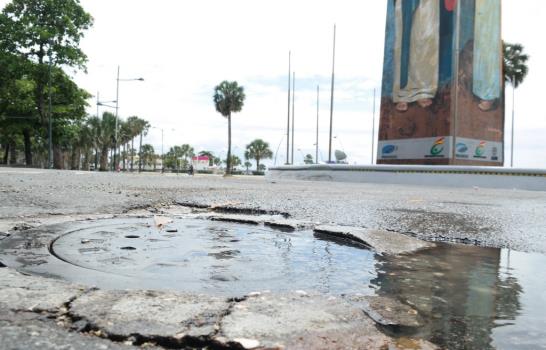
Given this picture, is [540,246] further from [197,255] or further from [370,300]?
[197,255]

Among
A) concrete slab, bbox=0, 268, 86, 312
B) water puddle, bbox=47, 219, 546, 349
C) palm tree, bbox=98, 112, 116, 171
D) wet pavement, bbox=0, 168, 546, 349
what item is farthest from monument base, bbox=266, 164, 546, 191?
palm tree, bbox=98, 112, 116, 171

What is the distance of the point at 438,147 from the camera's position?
32469 millimetres

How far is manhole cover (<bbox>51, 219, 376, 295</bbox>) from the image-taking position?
252cm

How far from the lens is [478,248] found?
4121mm

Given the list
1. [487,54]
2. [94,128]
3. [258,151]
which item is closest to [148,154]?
[258,151]

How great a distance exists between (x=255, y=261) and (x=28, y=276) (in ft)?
4.55

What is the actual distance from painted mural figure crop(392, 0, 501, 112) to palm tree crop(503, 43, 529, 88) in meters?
8.67

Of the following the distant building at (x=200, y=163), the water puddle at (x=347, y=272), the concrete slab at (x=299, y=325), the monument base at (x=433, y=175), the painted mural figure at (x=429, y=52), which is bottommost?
the water puddle at (x=347, y=272)

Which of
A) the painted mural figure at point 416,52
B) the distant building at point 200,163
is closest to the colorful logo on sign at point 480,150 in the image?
the painted mural figure at point 416,52

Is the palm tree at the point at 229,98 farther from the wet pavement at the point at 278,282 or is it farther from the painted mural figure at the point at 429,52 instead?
the wet pavement at the point at 278,282

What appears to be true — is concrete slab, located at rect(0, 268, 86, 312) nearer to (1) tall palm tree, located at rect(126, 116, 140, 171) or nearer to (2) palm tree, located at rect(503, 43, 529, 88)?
(2) palm tree, located at rect(503, 43, 529, 88)

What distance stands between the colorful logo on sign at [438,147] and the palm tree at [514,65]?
53.8 ft

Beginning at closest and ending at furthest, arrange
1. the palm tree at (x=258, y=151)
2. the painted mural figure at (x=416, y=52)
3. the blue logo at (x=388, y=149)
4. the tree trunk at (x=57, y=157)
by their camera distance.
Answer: the painted mural figure at (x=416, y=52) < the blue logo at (x=388, y=149) < the tree trunk at (x=57, y=157) < the palm tree at (x=258, y=151)

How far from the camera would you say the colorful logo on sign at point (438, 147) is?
32250 millimetres
